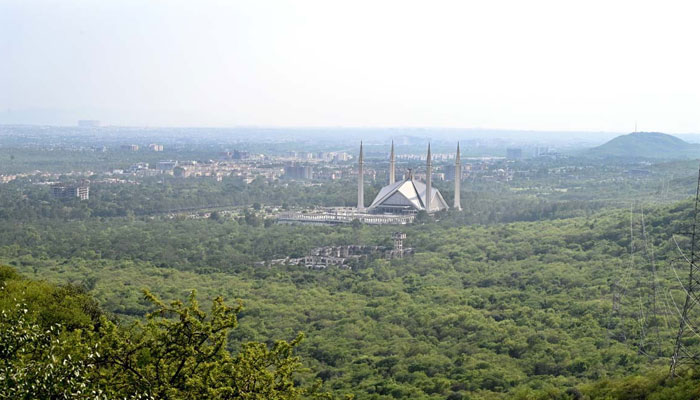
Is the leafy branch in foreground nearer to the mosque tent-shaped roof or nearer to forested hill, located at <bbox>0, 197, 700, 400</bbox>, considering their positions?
forested hill, located at <bbox>0, 197, 700, 400</bbox>

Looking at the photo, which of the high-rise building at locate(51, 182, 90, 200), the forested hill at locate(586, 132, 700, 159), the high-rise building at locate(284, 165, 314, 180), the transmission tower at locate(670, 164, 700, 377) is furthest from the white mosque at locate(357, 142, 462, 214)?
the forested hill at locate(586, 132, 700, 159)

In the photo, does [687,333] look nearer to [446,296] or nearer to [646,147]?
[446,296]

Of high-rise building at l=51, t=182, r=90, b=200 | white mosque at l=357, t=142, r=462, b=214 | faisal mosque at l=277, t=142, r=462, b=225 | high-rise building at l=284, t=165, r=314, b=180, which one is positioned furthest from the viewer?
high-rise building at l=284, t=165, r=314, b=180

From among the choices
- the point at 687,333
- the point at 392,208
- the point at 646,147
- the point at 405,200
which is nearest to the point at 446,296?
the point at 687,333

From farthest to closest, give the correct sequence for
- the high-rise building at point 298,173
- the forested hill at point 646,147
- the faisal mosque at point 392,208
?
the forested hill at point 646,147 → the high-rise building at point 298,173 → the faisal mosque at point 392,208

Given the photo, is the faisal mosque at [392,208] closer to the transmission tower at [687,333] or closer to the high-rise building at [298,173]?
the transmission tower at [687,333]

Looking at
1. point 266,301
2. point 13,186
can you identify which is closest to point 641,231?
point 266,301

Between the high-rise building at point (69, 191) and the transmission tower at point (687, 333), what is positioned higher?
the transmission tower at point (687, 333)

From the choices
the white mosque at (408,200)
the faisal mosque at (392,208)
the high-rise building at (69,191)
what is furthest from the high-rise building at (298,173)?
the white mosque at (408,200)
